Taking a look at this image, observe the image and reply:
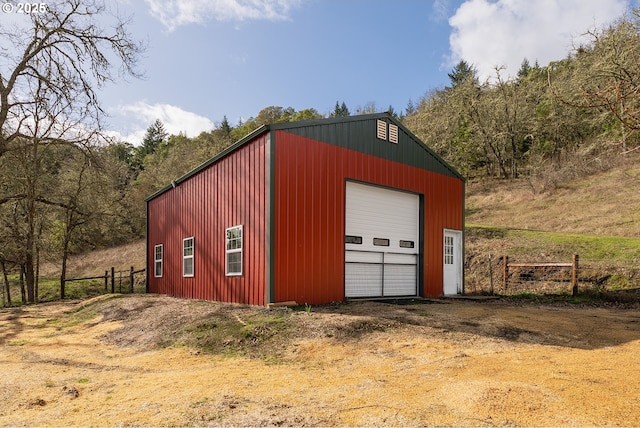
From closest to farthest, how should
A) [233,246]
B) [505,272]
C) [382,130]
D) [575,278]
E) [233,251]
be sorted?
[233,251] → [233,246] → [382,130] → [575,278] → [505,272]

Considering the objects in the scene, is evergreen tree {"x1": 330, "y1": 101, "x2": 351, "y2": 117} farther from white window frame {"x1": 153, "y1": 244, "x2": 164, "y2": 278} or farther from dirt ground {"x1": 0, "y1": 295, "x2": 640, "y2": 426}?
dirt ground {"x1": 0, "y1": 295, "x2": 640, "y2": 426}

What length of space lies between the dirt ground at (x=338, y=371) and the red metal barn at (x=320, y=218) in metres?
1.23

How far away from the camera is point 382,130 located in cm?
1095

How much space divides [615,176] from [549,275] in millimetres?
17546

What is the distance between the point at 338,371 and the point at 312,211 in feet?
15.9

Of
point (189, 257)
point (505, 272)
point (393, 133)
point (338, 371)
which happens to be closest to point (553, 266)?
point (505, 272)

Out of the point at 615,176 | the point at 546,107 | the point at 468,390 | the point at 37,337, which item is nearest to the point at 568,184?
the point at 615,176

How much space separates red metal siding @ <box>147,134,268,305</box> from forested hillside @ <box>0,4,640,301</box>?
4.17 m

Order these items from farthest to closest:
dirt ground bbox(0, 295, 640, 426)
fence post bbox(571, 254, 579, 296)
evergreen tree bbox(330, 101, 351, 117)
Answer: evergreen tree bbox(330, 101, 351, 117) < fence post bbox(571, 254, 579, 296) < dirt ground bbox(0, 295, 640, 426)

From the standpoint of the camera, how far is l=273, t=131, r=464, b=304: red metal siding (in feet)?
28.2

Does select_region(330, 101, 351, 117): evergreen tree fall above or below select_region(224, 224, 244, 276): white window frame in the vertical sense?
above

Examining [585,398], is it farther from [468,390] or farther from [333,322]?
[333,322]

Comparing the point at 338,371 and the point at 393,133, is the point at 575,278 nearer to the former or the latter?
the point at 393,133

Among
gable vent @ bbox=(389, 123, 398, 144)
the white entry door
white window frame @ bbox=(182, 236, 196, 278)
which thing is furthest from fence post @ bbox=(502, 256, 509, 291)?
white window frame @ bbox=(182, 236, 196, 278)
